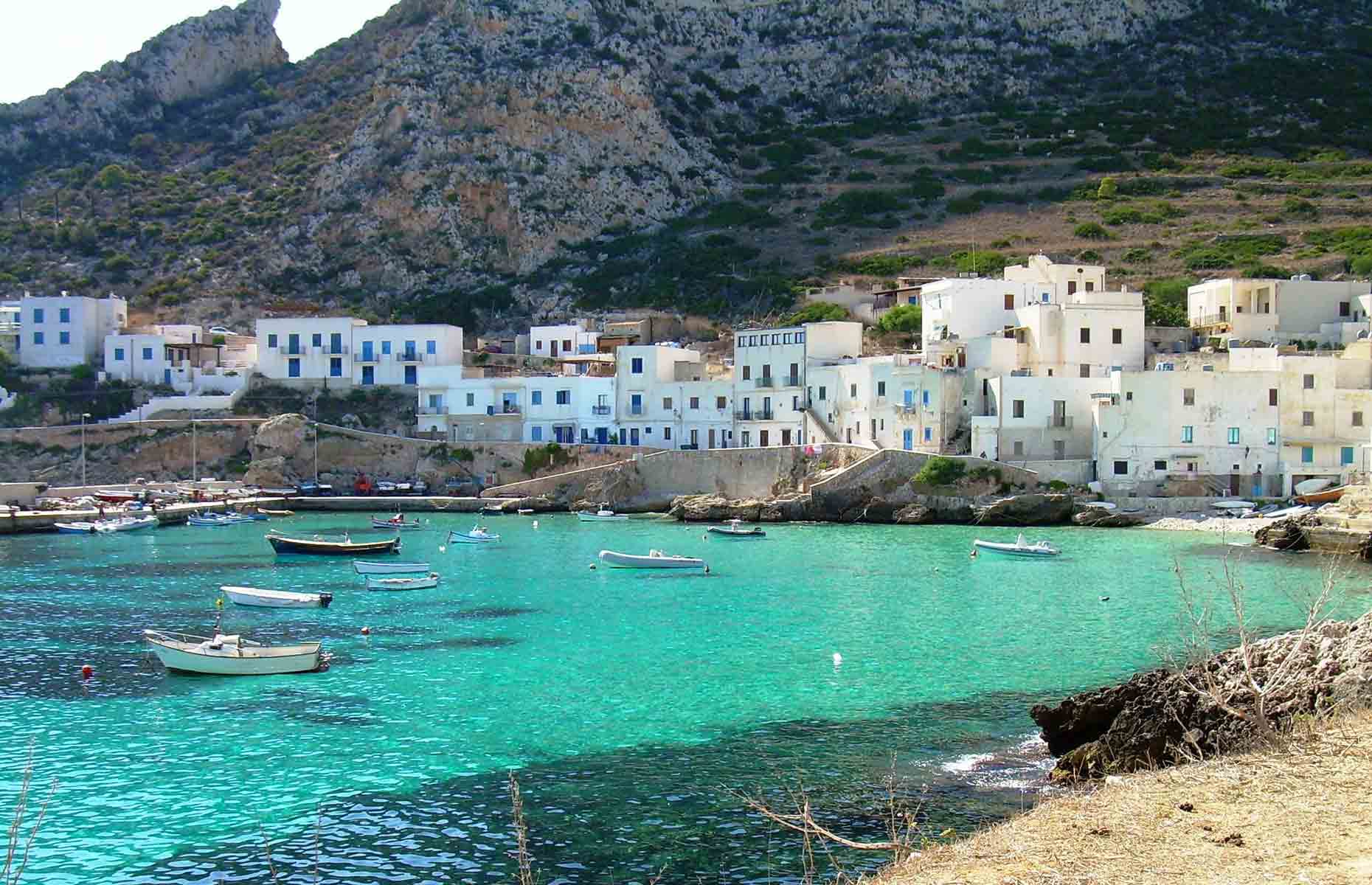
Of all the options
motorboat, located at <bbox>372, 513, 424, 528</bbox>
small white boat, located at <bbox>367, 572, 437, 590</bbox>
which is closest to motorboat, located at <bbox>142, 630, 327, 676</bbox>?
small white boat, located at <bbox>367, 572, 437, 590</bbox>

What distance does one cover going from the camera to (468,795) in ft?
57.2

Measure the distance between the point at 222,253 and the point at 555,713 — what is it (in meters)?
81.7

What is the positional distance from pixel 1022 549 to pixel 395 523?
26493mm

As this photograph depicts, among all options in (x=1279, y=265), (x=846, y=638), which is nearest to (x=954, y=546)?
(x=846, y=638)

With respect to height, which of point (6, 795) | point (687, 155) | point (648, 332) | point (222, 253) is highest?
point (687, 155)

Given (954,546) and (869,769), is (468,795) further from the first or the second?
(954,546)

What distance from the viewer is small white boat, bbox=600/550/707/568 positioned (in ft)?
139

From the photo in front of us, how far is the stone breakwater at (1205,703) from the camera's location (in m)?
14.4

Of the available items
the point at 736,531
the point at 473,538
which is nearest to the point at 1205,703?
the point at 736,531

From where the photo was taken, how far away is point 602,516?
194ft

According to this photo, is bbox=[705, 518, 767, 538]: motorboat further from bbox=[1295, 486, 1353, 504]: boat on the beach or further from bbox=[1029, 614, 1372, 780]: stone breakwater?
bbox=[1029, 614, 1372, 780]: stone breakwater

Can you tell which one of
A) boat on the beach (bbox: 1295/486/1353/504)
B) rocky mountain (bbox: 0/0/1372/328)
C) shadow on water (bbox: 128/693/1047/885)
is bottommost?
shadow on water (bbox: 128/693/1047/885)

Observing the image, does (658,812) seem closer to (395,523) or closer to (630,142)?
(395,523)

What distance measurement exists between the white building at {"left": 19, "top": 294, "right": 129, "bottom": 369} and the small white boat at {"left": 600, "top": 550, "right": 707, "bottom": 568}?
4566 centimetres
